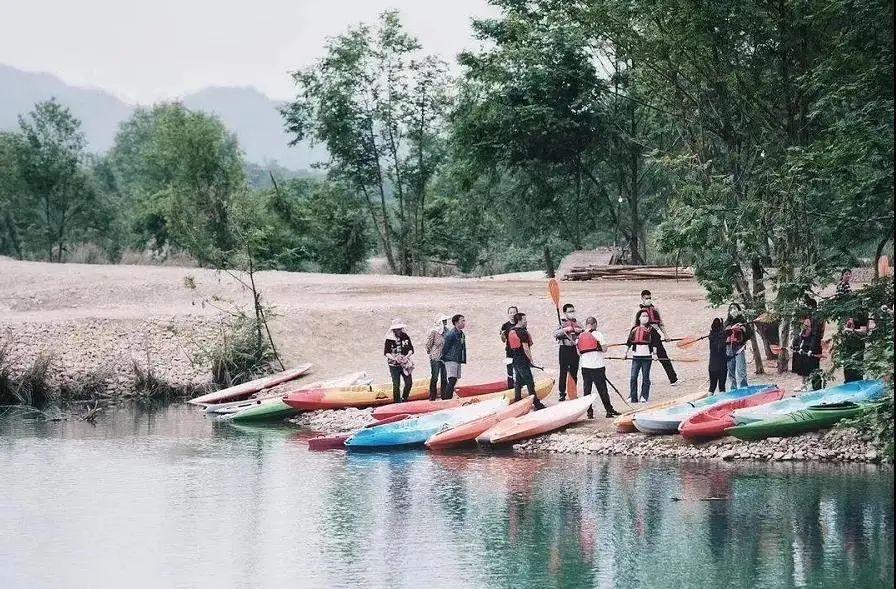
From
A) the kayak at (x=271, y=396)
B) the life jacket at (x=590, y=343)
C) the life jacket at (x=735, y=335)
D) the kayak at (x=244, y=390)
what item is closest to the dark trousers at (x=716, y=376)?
the life jacket at (x=735, y=335)

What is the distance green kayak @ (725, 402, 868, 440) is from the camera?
1659cm

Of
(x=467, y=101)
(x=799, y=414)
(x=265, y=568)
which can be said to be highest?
(x=467, y=101)

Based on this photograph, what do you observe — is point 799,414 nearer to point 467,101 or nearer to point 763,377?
point 763,377

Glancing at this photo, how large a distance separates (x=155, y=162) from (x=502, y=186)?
68.3ft

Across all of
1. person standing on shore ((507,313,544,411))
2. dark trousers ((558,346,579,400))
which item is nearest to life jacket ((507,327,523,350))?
person standing on shore ((507,313,544,411))

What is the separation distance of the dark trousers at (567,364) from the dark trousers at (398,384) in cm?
265

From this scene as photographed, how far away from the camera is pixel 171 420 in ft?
75.2

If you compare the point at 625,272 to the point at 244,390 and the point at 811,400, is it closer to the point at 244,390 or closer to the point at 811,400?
the point at 244,390

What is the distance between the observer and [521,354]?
18.6 metres

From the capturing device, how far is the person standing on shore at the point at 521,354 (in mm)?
18344

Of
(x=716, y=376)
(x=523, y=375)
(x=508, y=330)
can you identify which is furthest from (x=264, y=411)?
(x=716, y=376)

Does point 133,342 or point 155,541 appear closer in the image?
point 155,541

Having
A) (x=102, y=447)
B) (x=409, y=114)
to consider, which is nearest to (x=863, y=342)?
(x=102, y=447)

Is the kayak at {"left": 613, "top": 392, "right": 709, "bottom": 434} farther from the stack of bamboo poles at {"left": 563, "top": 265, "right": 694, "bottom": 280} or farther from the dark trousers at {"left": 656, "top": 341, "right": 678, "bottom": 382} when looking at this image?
the stack of bamboo poles at {"left": 563, "top": 265, "right": 694, "bottom": 280}
